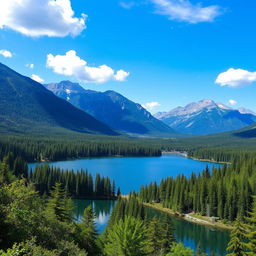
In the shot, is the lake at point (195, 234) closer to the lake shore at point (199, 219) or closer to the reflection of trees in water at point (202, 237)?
the reflection of trees in water at point (202, 237)

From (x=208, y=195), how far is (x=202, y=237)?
60.5 ft

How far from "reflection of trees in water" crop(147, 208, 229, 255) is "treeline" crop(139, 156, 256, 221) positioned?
943 centimetres

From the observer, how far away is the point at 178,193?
89.2 m

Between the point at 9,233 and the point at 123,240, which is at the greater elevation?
the point at 9,233

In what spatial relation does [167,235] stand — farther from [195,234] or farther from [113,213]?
[195,234]

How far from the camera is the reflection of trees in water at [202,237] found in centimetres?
6150

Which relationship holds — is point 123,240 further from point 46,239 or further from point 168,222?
point 168,222

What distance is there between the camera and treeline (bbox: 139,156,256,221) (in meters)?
78.2

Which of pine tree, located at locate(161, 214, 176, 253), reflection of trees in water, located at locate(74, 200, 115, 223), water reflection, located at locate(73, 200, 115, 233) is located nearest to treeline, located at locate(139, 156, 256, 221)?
reflection of trees in water, located at locate(74, 200, 115, 223)

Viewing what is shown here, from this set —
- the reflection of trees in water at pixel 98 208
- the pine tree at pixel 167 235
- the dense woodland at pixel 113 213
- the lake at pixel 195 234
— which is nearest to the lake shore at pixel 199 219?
the lake at pixel 195 234

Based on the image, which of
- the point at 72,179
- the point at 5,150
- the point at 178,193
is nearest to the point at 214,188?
the point at 178,193

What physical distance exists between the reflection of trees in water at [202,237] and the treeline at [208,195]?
30.9ft

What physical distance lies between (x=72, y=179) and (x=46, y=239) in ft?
271

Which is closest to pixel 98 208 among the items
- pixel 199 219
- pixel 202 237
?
pixel 199 219
